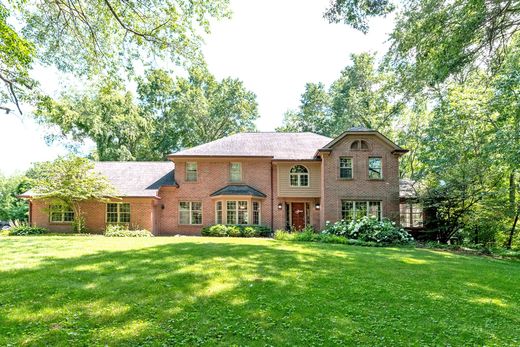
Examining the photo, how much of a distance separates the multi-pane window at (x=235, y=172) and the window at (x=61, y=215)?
10295 mm

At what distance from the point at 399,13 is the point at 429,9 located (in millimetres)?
1052

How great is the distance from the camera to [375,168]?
1906 centimetres

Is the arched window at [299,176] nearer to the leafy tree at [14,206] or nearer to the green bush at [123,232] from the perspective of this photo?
the green bush at [123,232]

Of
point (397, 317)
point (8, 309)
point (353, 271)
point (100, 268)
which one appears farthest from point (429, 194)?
point (8, 309)

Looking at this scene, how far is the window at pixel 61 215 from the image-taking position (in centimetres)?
1994

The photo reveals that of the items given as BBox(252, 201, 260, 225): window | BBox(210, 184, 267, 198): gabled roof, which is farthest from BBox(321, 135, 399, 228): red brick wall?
BBox(210, 184, 267, 198): gabled roof

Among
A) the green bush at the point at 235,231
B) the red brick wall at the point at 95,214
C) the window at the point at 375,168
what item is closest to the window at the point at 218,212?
the green bush at the point at 235,231

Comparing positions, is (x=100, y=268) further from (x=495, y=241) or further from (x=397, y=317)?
(x=495, y=241)

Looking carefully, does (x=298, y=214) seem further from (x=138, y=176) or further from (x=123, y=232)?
(x=138, y=176)

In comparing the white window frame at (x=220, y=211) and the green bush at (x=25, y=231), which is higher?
the white window frame at (x=220, y=211)

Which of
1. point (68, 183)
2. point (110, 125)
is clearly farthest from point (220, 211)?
point (110, 125)

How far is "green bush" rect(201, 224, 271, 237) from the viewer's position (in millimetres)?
18391

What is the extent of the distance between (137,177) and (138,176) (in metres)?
0.14

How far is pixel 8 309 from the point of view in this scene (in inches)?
189
